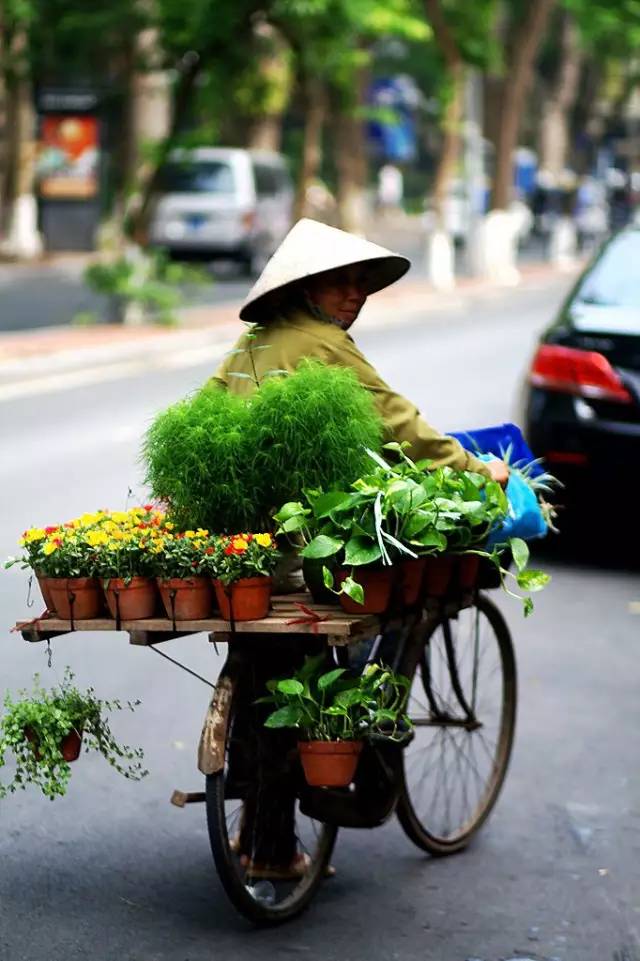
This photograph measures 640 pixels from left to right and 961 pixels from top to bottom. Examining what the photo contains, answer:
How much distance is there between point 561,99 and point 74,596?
5526 cm

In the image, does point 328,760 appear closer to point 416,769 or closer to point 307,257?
point 307,257

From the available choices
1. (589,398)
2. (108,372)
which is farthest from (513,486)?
(108,372)

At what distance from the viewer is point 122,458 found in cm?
1321

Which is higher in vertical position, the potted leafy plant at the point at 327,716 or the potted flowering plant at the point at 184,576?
the potted flowering plant at the point at 184,576

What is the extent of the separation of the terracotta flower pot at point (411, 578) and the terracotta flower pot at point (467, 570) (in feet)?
0.69

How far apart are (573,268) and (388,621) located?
40.5m

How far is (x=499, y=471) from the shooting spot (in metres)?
4.83

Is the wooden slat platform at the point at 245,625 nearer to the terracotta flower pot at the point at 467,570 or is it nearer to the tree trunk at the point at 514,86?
the terracotta flower pot at the point at 467,570

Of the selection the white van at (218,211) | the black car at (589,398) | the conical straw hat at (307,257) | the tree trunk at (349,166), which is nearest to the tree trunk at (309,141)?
the tree trunk at (349,166)

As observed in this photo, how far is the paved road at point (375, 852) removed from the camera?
14.7 ft

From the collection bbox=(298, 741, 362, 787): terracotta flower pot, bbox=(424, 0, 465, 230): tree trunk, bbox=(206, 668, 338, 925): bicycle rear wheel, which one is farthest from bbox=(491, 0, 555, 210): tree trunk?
bbox=(298, 741, 362, 787): terracotta flower pot

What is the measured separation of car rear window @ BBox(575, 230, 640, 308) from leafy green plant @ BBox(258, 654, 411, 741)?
17.4ft

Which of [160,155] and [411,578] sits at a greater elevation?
[411,578]

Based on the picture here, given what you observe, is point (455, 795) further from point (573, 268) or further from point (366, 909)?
point (573, 268)
